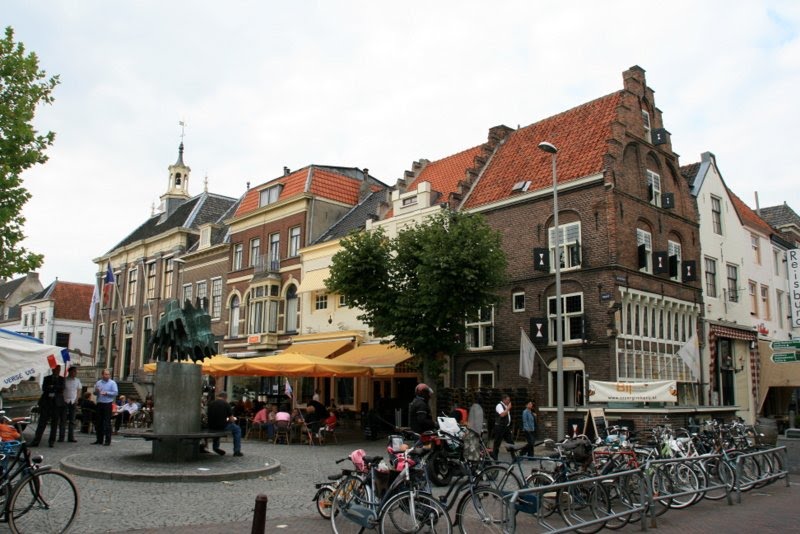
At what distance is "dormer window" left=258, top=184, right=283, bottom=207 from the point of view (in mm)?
37156

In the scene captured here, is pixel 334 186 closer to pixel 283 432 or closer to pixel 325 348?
pixel 325 348

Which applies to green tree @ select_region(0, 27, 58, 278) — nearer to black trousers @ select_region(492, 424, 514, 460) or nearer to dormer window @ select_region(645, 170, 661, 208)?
black trousers @ select_region(492, 424, 514, 460)

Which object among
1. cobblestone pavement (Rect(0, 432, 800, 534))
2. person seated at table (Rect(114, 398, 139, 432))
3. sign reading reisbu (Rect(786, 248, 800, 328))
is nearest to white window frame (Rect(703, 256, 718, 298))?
sign reading reisbu (Rect(786, 248, 800, 328))

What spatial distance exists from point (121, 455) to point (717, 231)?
25.5 m

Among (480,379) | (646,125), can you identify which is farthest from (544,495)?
(646,125)

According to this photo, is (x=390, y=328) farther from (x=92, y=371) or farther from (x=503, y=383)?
(x=92, y=371)

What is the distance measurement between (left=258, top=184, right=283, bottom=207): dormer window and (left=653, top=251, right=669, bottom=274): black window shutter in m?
20.2

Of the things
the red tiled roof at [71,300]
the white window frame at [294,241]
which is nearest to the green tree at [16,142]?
the white window frame at [294,241]

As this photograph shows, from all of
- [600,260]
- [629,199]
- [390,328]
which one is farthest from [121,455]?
[629,199]

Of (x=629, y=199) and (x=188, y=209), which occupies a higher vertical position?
(x=188, y=209)

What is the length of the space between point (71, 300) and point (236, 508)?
63.4 meters

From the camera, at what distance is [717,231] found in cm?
2988

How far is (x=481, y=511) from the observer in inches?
304

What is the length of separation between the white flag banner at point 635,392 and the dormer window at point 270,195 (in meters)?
22.2
